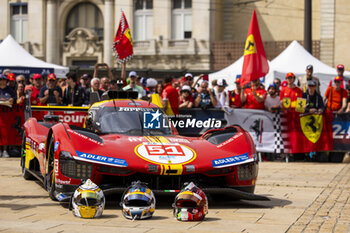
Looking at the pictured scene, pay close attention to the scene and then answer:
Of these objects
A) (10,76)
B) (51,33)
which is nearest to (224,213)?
(10,76)

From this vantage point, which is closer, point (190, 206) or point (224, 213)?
point (190, 206)

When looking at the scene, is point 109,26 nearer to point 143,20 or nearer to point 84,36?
point 143,20

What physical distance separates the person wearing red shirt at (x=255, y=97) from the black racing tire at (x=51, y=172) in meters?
8.05

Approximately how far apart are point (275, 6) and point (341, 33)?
4587 millimetres

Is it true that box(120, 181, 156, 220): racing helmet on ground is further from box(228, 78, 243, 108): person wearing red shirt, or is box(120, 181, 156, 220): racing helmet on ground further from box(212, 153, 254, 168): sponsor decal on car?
box(228, 78, 243, 108): person wearing red shirt

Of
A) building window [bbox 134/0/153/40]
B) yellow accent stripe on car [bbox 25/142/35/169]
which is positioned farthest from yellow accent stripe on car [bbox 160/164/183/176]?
building window [bbox 134/0/153/40]

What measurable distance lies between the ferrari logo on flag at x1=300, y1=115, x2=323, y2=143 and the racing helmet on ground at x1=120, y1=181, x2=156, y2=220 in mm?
9445

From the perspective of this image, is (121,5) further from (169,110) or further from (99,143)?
(99,143)

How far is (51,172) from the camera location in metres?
9.08

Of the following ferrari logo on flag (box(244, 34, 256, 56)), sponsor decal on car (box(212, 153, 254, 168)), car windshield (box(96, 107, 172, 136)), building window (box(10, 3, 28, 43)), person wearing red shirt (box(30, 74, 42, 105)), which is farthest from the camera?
building window (box(10, 3, 28, 43))

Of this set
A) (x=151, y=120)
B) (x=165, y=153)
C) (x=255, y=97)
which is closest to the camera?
(x=165, y=153)

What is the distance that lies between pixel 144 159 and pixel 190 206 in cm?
101

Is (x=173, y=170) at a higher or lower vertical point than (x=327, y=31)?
lower

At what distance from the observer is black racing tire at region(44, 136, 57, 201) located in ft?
28.7
